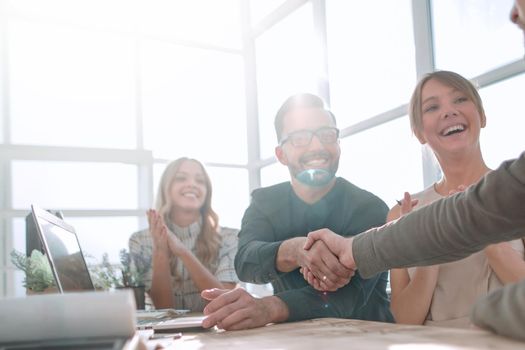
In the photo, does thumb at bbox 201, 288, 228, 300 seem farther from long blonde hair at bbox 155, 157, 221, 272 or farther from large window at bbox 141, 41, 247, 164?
large window at bbox 141, 41, 247, 164

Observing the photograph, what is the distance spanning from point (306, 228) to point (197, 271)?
96cm

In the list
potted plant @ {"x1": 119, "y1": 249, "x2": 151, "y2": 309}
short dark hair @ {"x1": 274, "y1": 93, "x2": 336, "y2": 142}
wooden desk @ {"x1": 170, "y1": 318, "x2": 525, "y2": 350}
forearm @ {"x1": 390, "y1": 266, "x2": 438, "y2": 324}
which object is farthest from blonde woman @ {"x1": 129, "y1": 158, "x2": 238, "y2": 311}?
wooden desk @ {"x1": 170, "y1": 318, "x2": 525, "y2": 350}

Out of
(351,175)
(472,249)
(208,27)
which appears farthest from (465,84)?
(208,27)

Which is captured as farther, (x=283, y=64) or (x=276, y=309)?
(x=283, y=64)

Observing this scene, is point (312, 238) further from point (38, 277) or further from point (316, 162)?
point (38, 277)

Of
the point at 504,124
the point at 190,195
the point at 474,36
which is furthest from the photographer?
the point at 190,195

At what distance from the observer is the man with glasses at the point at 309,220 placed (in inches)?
59.4

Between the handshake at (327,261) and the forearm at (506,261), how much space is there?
41 cm

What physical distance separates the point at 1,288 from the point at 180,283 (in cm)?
212

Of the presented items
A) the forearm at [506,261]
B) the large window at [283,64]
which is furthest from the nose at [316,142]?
the large window at [283,64]

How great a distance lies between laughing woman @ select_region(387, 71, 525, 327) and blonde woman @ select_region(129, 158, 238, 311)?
125cm

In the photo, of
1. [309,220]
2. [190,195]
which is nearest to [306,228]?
[309,220]

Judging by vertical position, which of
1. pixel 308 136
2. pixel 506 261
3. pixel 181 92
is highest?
pixel 181 92

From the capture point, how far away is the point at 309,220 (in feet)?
6.40
